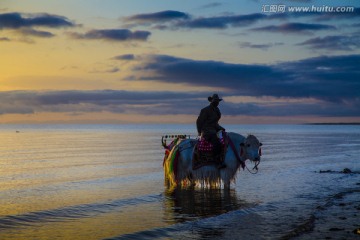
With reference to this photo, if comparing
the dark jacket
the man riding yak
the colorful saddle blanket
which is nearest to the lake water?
the colorful saddle blanket

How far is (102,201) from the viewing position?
48.7 ft

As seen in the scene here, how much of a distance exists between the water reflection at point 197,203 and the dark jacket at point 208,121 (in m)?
2.21

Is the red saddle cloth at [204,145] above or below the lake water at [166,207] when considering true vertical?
above

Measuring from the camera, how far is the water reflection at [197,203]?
40.3ft

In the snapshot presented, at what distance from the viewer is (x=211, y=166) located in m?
16.0

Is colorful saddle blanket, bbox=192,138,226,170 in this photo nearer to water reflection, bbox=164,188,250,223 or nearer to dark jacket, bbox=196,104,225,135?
dark jacket, bbox=196,104,225,135

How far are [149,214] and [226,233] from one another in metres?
3.13

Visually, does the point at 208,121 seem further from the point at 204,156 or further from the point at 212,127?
the point at 204,156

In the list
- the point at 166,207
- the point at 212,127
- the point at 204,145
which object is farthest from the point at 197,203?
the point at 212,127

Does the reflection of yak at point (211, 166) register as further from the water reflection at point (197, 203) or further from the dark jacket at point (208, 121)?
the dark jacket at point (208, 121)

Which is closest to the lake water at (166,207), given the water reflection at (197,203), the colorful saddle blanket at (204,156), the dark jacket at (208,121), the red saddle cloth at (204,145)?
the water reflection at (197,203)

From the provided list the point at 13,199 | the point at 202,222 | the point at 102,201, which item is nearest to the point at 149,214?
the point at 202,222

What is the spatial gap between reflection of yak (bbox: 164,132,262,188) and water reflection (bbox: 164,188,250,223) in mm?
431

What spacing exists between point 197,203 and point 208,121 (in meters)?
3.26
